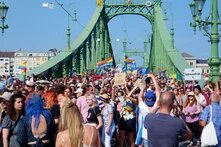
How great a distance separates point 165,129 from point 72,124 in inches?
46.2

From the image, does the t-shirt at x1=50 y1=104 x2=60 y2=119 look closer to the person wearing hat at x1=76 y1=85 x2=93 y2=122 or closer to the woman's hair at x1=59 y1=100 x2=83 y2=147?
the person wearing hat at x1=76 y1=85 x2=93 y2=122

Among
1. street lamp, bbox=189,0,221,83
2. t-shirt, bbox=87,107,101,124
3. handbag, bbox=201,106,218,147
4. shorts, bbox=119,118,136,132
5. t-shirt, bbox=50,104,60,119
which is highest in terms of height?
street lamp, bbox=189,0,221,83

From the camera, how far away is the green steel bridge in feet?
128

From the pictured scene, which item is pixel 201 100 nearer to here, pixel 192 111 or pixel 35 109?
pixel 192 111

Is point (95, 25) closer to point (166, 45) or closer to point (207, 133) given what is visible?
point (166, 45)

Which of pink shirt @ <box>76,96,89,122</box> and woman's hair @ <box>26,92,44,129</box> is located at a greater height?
woman's hair @ <box>26,92,44,129</box>

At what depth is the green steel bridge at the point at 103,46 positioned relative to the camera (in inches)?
1536

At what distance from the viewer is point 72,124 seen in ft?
16.2

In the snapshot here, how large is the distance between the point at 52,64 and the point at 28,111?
31535 mm

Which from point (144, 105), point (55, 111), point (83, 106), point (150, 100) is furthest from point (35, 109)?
point (83, 106)

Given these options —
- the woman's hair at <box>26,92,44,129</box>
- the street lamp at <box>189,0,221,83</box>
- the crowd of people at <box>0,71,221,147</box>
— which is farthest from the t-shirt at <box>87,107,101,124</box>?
the street lamp at <box>189,0,221,83</box>

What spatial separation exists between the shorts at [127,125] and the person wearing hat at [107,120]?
1764 mm

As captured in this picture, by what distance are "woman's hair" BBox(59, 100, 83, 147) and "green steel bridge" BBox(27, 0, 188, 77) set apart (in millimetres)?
27436

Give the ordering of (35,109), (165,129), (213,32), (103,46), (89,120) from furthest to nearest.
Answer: (103,46), (213,32), (89,120), (35,109), (165,129)
